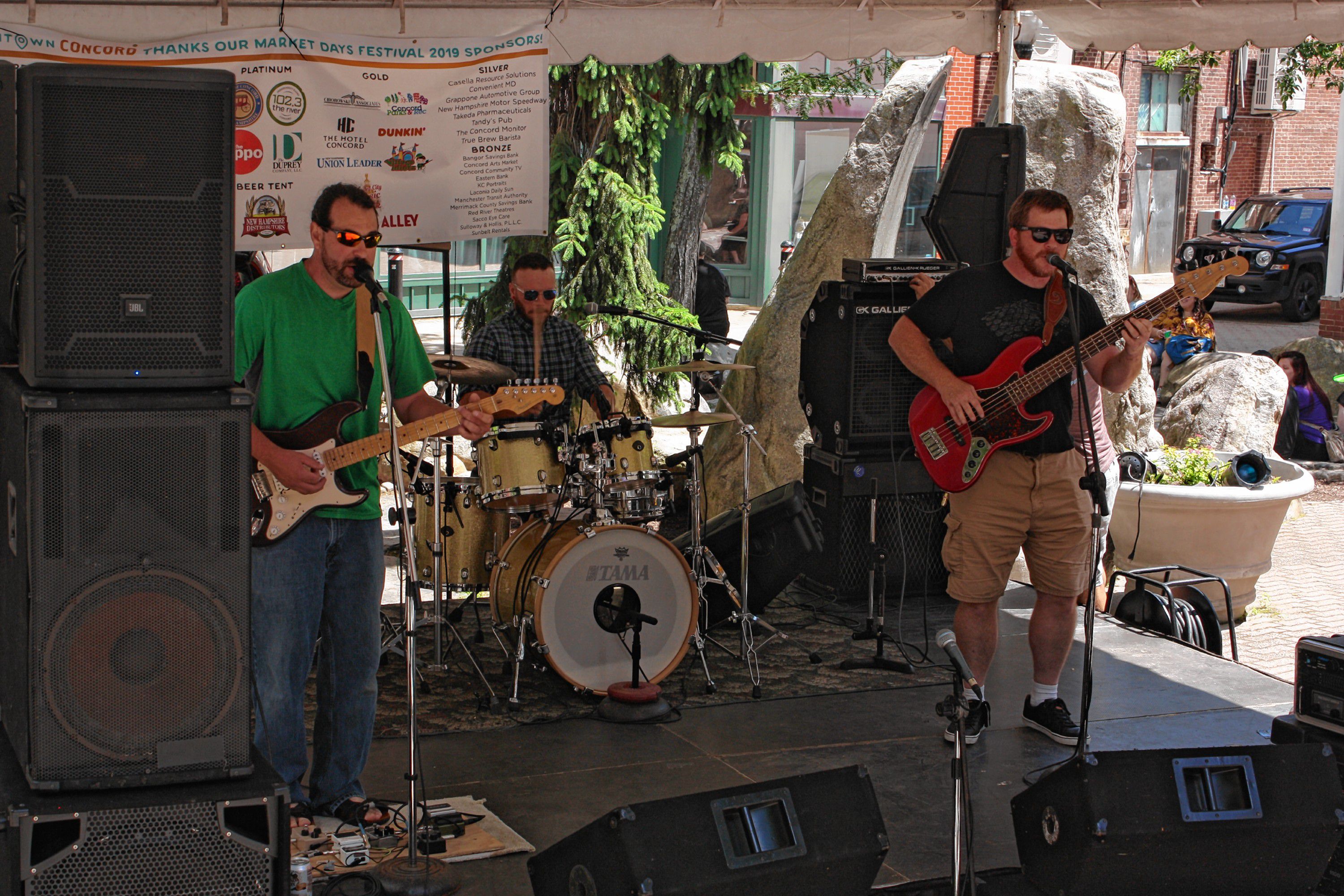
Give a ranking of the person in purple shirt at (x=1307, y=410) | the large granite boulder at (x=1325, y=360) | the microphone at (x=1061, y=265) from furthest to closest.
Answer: the large granite boulder at (x=1325, y=360) < the person in purple shirt at (x=1307, y=410) < the microphone at (x=1061, y=265)

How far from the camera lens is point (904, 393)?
268 inches

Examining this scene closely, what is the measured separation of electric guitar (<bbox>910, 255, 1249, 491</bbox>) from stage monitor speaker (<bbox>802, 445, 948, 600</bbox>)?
1.73 meters

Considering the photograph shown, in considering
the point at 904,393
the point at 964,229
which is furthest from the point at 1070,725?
the point at 964,229

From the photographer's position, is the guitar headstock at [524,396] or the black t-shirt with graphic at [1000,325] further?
the black t-shirt with graphic at [1000,325]

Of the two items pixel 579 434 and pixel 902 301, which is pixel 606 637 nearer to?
pixel 579 434

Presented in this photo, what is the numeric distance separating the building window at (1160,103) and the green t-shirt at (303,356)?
94.3 feet

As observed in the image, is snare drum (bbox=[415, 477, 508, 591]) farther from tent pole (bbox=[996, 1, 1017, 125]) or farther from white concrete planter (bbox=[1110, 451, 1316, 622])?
white concrete planter (bbox=[1110, 451, 1316, 622])

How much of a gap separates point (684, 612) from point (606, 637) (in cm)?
36

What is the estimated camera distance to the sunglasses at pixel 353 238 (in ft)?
12.6

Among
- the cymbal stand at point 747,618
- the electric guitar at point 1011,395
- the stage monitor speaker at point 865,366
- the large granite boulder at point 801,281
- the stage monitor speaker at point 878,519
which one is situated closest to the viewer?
the electric guitar at point 1011,395

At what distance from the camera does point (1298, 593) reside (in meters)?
9.61

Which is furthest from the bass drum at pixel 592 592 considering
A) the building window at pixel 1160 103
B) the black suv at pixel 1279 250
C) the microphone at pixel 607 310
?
the building window at pixel 1160 103

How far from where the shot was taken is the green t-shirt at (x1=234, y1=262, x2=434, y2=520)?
154 inches

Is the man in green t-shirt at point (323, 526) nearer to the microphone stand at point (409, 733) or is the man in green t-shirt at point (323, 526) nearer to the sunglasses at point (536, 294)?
the microphone stand at point (409, 733)
